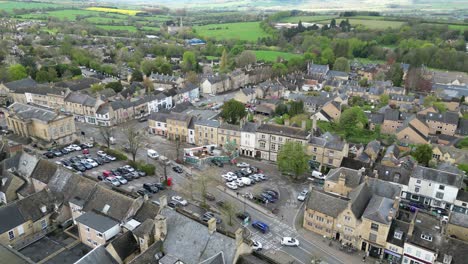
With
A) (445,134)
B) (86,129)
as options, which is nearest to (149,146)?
(86,129)

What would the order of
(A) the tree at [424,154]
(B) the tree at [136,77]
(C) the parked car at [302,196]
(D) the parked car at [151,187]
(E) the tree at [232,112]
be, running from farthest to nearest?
1. (B) the tree at [136,77]
2. (E) the tree at [232,112]
3. (A) the tree at [424,154]
4. (D) the parked car at [151,187]
5. (C) the parked car at [302,196]

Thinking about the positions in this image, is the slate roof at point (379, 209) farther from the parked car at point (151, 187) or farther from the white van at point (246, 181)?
the parked car at point (151, 187)

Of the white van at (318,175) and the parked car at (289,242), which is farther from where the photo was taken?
the white van at (318,175)

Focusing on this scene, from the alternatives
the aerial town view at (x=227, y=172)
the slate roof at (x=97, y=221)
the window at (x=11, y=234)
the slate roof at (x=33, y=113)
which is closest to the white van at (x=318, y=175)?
the aerial town view at (x=227, y=172)

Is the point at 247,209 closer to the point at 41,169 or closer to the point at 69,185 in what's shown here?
the point at 69,185

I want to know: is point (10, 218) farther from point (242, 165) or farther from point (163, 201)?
point (242, 165)

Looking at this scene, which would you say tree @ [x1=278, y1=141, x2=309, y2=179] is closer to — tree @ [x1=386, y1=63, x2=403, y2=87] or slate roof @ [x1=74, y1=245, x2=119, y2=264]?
slate roof @ [x1=74, y1=245, x2=119, y2=264]

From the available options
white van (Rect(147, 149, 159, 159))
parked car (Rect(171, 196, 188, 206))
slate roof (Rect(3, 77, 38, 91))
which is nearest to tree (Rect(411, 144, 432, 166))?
parked car (Rect(171, 196, 188, 206))
